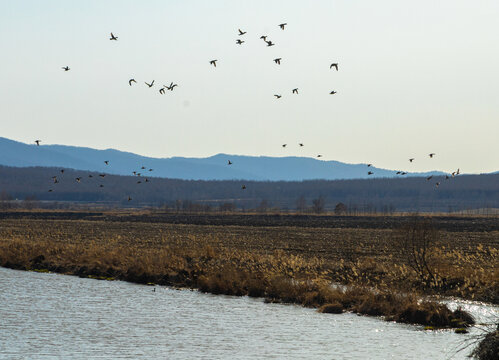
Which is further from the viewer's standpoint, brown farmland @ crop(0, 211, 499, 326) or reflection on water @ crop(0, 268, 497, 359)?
brown farmland @ crop(0, 211, 499, 326)

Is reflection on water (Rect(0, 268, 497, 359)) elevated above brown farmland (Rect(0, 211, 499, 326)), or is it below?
below

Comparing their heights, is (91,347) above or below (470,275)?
below

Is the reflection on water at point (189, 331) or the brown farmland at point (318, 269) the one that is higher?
the brown farmland at point (318, 269)

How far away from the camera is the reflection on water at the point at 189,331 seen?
23953mm

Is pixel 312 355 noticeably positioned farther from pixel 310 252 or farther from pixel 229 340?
pixel 310 252

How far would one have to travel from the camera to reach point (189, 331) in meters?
27.4

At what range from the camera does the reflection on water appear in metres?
24.0

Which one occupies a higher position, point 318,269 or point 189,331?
point 318,269

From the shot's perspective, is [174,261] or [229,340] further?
[174,261]

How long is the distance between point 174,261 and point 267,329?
1636cm

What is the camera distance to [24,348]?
24141 millimetres

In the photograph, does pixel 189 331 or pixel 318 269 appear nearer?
pixel 189 331

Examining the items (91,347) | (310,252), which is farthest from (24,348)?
(310,252)

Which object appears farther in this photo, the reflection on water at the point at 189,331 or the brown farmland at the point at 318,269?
the brown farmland at the point at 318,269
